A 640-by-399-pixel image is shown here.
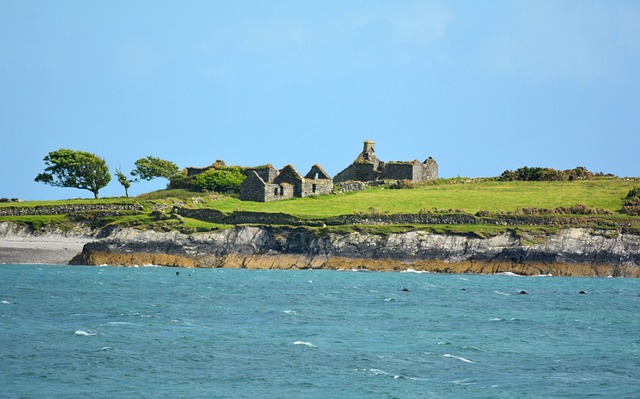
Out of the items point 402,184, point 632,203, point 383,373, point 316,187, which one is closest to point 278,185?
point 316,187

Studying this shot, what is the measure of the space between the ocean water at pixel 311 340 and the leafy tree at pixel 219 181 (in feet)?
144

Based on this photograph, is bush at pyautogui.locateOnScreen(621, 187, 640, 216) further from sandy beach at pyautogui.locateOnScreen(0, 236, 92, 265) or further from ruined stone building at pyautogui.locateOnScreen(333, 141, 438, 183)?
sandy beach at pyautogui.locateOnScreen(0, 236, 92, 265)

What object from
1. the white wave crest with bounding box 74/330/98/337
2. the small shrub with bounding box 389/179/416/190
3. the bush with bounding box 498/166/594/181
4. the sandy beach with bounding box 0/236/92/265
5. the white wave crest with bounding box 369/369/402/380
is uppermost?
the bush with bounding box 498/166/594/181

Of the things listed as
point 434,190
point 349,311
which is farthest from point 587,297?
point 434,190

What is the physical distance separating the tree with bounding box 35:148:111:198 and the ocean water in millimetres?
47012

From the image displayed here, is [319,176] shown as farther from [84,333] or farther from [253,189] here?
[84,333]

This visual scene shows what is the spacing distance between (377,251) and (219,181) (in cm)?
3189

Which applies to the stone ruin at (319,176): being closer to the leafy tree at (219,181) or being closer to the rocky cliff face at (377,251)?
the leafy tree at (219,181)

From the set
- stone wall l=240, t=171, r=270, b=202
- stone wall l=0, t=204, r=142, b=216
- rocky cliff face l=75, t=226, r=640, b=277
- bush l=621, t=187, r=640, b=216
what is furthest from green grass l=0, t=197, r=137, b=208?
bush l=621, t=187, r=640, b=216

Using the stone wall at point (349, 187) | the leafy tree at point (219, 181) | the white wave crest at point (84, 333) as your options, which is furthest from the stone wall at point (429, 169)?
the white wave crest at point (84, 333)

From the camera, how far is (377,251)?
87250mm

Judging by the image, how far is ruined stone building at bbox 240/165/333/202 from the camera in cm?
10938

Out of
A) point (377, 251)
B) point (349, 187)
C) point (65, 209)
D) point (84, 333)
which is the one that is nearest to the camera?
point (84, 333)

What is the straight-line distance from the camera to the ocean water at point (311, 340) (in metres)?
34.4
